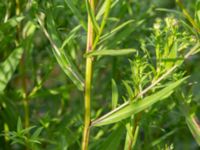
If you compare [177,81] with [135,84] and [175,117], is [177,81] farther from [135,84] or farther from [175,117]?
[175,117]

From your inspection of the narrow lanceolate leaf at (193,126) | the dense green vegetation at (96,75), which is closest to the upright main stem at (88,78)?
the dense green vegetation at (96,75)

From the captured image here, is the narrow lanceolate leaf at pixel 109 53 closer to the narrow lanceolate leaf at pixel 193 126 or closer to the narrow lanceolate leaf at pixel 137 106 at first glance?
the narrow lanceolate leaf at pixel 137 106

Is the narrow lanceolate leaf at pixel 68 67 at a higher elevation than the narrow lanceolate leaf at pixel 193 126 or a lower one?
higher

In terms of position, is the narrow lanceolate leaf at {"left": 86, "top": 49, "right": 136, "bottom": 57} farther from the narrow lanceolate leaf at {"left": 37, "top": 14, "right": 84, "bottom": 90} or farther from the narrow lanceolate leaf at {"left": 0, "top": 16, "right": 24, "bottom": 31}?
the narrow lanceolate leaf at {"left": 0, "top": 16, "right": 24, "bottom": 31}

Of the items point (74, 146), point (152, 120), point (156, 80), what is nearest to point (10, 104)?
point (74, 146)

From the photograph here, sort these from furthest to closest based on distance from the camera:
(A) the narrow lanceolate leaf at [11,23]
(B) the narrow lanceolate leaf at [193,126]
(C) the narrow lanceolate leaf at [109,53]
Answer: (A) the narrow lanceolate leaf at [11,23], (B) the narrow lanceolate leaf at [193,126], (C) the narrow lanceolate leaf at [109,53]

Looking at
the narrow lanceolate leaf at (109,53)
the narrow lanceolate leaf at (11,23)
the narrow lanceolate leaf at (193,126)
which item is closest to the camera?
the narrow lanceolate leaf at (109,53)

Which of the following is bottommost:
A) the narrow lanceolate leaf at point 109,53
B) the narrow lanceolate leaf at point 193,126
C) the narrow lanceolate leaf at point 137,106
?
the narrow lanceolate leaf at point 193,126

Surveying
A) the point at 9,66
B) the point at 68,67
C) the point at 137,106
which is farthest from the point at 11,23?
the point at 137,106
